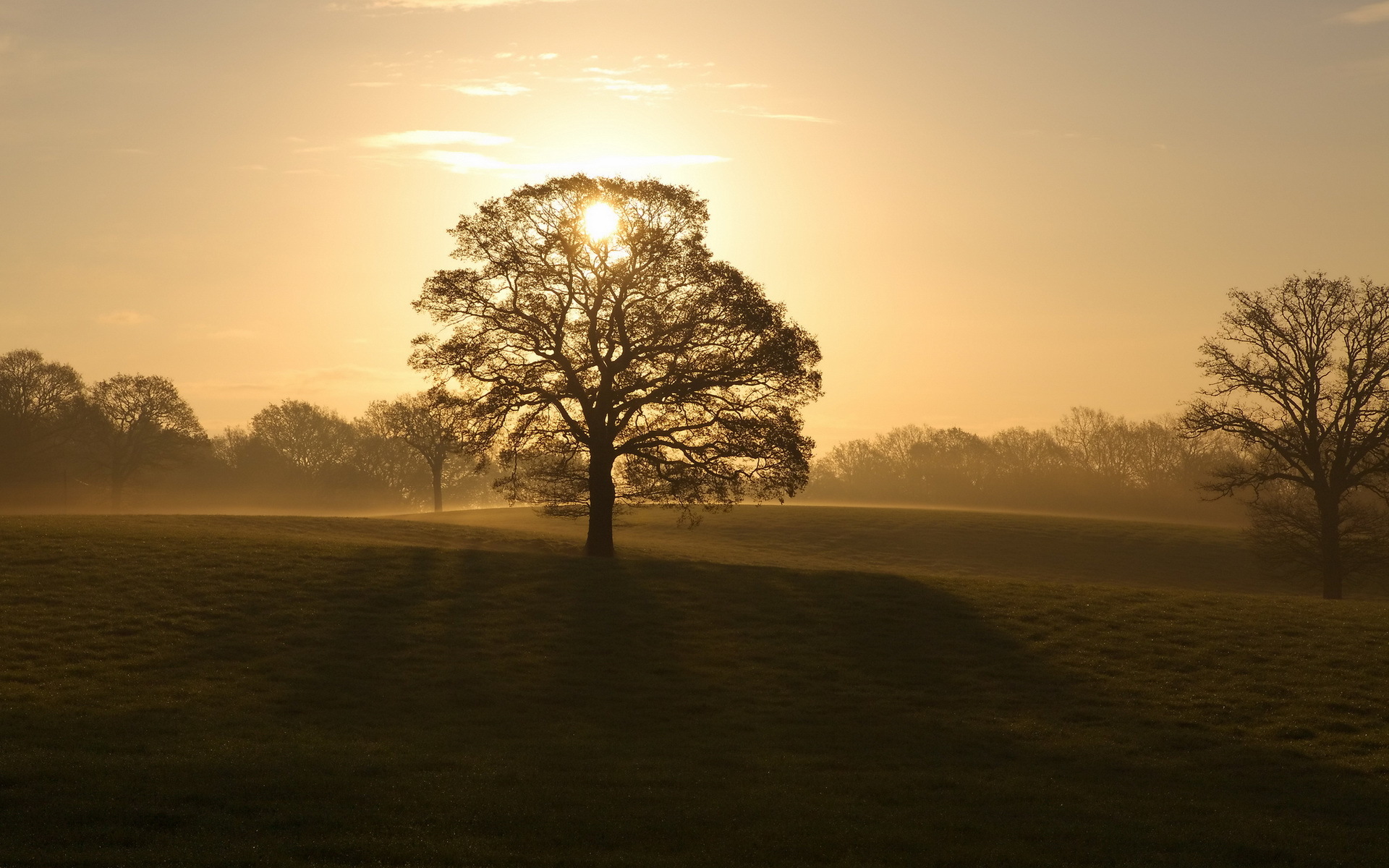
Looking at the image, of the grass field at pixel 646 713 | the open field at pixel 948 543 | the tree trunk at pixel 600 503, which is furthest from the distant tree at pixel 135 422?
the tree trunk at pixel 600 503

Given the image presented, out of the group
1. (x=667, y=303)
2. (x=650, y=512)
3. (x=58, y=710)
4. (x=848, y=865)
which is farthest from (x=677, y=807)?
(x=650, y=512)

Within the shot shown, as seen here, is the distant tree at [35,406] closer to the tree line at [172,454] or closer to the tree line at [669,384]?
the tree line at [172,454]

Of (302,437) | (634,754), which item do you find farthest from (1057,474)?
(634,754)

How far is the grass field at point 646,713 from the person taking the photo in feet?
48.7

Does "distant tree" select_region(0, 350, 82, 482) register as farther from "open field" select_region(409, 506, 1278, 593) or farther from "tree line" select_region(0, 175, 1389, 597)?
"tree line" select_region(0, 175, 1389, 597)

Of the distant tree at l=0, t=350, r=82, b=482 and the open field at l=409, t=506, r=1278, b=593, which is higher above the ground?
the distant tree at l=0, t=350, r=82, b=482

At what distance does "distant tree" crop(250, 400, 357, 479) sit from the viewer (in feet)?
465

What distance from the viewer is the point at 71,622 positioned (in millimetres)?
28219

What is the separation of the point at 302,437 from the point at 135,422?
44.6 m

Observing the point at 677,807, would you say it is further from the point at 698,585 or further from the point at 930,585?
the point at 930,585

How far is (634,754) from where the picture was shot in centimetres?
2027

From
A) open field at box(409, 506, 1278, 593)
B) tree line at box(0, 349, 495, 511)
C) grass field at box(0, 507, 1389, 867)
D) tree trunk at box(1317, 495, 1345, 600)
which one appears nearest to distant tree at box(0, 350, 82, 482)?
tree line at box(0, 349, 495, 511)

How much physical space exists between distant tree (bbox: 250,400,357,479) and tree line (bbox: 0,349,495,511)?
0.16m

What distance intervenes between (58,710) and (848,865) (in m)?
16.2
